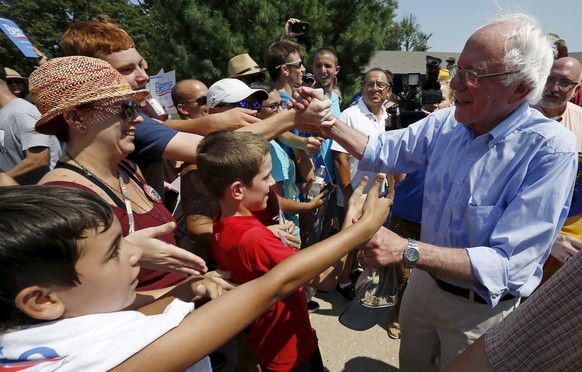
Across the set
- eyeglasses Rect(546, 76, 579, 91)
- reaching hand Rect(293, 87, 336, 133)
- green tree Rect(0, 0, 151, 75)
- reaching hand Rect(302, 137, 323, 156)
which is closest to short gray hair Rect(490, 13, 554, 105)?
reaching hand Rect(293, 87, 336, 133)

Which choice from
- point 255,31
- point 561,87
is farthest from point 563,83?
point 255,31

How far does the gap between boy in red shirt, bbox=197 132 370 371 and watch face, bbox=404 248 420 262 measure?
0.35 meters

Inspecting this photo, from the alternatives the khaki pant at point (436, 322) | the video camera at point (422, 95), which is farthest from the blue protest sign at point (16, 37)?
the khaki pant at point (436, 322)

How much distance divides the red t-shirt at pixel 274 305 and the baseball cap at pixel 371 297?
1.25ft

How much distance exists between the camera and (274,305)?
184 cm

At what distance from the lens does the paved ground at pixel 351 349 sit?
119 inches

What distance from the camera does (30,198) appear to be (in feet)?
2.94

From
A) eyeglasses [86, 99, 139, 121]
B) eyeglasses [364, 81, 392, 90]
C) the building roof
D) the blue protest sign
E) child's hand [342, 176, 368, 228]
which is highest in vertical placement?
the blue protest sign

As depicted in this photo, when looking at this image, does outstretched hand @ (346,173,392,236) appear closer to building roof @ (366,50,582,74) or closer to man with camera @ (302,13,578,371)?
man with camera @ (302,13,578,371)

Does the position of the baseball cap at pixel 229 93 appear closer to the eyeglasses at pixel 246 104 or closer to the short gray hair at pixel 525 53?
the eyeglasses at pixel 246 104

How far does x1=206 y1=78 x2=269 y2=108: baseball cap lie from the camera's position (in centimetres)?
271

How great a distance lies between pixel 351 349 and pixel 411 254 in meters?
1.84

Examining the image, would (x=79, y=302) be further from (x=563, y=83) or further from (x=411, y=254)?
(x=563, y=83)

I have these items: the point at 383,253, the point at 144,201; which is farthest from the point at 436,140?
the point at 144,201
